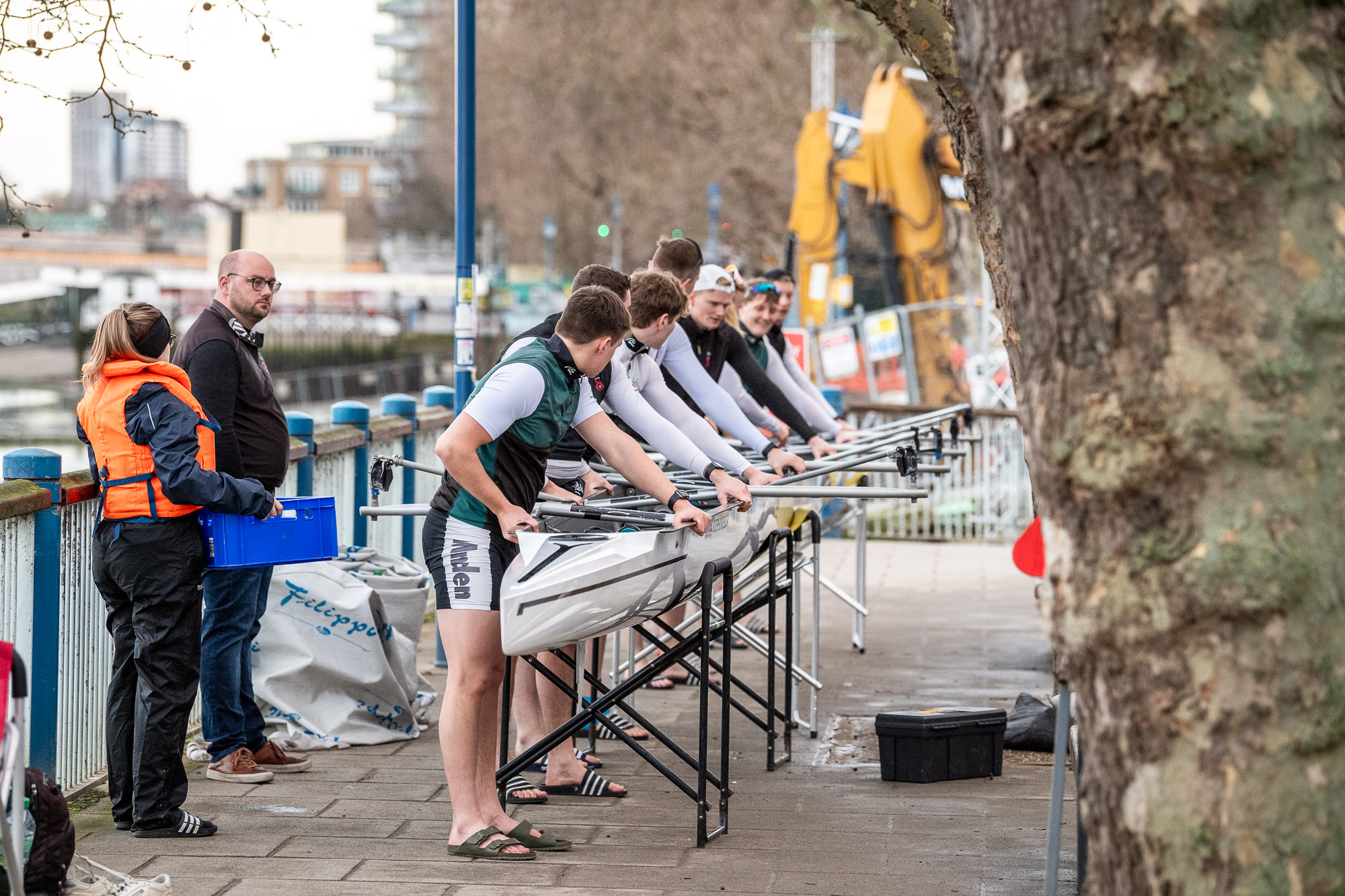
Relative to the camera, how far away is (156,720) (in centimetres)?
548

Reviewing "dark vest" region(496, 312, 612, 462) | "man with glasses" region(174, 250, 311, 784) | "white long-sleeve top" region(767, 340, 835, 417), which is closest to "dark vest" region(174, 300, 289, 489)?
"man with glasses" region(174, 250, 311, 784)

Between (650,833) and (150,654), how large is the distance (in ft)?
5.94

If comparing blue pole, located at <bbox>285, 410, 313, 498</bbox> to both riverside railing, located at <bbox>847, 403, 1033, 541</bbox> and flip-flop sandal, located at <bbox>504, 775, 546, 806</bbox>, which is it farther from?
riverside railing, located at <bbox>847, 403, 1033, 541</bbox>

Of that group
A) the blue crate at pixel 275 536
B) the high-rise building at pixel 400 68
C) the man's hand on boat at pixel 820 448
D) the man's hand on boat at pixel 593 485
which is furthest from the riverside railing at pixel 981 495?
the high-rise building at pixel 400 68

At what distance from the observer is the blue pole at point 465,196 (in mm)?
8641

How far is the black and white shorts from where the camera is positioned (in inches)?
205

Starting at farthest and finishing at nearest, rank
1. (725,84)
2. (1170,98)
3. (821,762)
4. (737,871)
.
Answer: (725,84)
(821,762)
(737,871)
(1170,98)

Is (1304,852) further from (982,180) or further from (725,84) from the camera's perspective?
(725,84)

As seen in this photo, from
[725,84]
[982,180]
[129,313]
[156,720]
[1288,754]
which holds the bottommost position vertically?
[156,720]

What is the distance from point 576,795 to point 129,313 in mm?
2447

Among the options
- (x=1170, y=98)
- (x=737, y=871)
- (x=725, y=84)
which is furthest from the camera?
(x=725, y=84)

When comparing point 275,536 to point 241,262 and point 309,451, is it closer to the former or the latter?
point 241,262

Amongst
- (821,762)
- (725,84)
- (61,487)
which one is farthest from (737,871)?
(725,84)

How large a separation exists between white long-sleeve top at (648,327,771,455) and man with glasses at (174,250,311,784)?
7.00 feet
